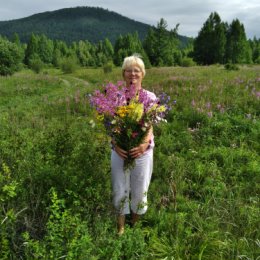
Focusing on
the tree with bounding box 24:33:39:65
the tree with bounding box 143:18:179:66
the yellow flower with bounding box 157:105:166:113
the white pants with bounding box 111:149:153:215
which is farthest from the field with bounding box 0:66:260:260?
the tree with bounding box 24:33:39:65

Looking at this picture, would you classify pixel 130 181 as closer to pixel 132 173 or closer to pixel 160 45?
pixel 132 173

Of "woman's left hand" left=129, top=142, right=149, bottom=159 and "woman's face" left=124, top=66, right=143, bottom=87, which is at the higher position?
"woman's face" left=124, top=66, right=143, bottom=87

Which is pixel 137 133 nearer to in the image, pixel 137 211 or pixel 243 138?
pixel 137 211

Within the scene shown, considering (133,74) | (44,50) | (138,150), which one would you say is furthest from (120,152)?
(44,50)

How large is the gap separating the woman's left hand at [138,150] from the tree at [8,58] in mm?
34479

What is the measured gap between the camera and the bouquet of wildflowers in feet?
11.0

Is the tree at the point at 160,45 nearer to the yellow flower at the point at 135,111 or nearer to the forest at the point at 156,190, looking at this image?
the forest at the point at 156,190

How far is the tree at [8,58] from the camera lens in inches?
1371

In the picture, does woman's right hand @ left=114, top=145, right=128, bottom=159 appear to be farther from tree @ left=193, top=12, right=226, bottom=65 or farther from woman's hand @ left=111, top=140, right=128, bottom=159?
tree @ left=193, top=12, right=226, bottom=65

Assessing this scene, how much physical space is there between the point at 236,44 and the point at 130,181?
5650cm

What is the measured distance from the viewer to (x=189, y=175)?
5.95 metres

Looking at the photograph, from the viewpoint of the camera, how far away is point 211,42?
5447 centimetres

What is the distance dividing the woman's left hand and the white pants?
7.8 inches

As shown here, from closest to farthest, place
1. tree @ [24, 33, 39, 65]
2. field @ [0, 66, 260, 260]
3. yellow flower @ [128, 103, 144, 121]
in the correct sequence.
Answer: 1. field @ [0, 66, 260, 260]
2. yellow flower @ [128, 103, 144, 121]
3. tree @ [24, 33, 39, 65]
